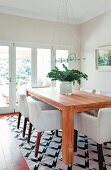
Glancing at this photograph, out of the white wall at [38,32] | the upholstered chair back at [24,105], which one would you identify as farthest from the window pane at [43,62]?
the upholstered chair back at [24,105]

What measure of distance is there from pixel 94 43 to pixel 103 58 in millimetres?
635

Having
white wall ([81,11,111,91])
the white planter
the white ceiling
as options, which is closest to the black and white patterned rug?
the white planter

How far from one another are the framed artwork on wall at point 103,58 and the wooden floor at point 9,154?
3.08 meters

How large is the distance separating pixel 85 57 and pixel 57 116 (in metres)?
3.56

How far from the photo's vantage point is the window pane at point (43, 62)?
17.8 feet

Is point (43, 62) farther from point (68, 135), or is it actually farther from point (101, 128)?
point (101, 128)

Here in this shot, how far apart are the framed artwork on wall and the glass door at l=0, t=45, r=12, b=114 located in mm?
2619

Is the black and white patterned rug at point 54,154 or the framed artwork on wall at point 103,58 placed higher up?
the framed artwork on wall at point 103,58

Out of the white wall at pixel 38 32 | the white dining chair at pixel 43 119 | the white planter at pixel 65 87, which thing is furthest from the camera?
the white wall at pixel 38 32

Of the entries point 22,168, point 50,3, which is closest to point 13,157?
point 22,168

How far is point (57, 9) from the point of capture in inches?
191

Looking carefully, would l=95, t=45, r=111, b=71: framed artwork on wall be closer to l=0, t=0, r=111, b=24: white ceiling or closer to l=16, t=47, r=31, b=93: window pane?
l=0, t=0, r=111, b=24: white ceiling

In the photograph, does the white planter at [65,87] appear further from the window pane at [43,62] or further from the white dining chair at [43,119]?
the window pane at [43,62]

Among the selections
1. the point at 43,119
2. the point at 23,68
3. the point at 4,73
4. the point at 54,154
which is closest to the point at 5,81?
the point at 4,73
